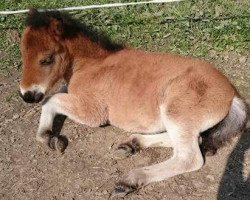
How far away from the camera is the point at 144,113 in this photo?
5.47 meters

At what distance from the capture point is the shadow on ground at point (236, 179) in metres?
5.01

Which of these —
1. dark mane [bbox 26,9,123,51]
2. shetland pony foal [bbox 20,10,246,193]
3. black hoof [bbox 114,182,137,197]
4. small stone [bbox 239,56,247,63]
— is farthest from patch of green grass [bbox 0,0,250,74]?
black hoof [bbox 114,182,137,197]

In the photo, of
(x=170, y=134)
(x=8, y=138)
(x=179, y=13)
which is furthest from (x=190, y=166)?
→ (x=179, y=13)

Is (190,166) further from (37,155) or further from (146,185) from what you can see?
(37,155)

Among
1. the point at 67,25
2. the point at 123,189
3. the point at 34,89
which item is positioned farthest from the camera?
the point at 67,25

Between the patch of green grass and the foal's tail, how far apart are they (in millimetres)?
2003

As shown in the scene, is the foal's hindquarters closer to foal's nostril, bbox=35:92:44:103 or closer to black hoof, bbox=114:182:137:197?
black hoof, bbox=114:182:137:197

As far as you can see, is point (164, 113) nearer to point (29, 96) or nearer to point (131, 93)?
point (131, 93)

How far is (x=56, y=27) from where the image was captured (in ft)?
18.0

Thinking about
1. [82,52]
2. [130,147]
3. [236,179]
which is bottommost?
[130,147]

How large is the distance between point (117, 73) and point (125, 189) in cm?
143

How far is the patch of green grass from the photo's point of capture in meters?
7.42

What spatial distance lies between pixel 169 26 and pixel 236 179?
3267 mm

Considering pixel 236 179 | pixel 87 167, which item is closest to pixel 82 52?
pixel 87 167
